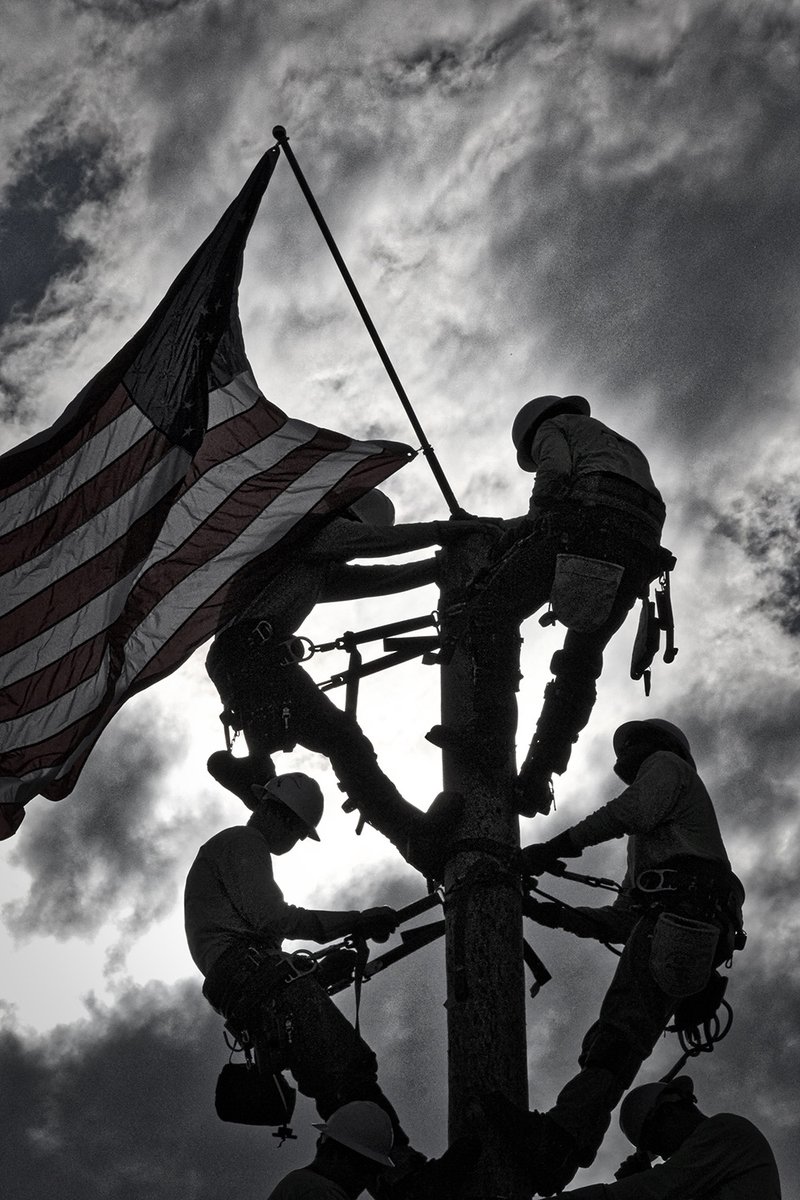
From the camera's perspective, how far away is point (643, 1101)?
834 cm

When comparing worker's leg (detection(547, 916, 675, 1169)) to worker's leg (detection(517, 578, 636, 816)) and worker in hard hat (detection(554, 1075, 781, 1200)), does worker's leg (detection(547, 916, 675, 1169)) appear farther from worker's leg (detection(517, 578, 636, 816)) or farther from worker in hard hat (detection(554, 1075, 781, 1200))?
worker's leg (detection(517, 578, 636, 816))

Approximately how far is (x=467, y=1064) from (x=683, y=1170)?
1314 mm

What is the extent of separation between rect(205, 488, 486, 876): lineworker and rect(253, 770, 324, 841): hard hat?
30cm

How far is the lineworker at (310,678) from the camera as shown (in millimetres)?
9547

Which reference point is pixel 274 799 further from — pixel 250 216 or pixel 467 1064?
pixel 250 216

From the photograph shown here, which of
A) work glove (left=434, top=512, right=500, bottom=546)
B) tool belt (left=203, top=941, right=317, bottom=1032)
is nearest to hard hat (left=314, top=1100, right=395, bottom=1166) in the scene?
tool belt (left=203, top=941, right=317, bottom=1032)

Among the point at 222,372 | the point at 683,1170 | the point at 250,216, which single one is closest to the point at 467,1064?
the point at 683,1170

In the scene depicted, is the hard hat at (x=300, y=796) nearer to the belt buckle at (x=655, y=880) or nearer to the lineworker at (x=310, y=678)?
the lineworker at (x=310, y=678)

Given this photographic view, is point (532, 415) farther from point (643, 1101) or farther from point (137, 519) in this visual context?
point (643, 1101)

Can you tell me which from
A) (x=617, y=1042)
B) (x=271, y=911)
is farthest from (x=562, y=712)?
(x=271, y=911)

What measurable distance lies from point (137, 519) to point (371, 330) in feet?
9.75

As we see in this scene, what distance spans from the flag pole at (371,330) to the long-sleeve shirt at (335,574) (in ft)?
1.78

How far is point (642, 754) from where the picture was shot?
31.6 feet

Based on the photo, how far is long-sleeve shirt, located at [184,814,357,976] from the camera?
8.71m
